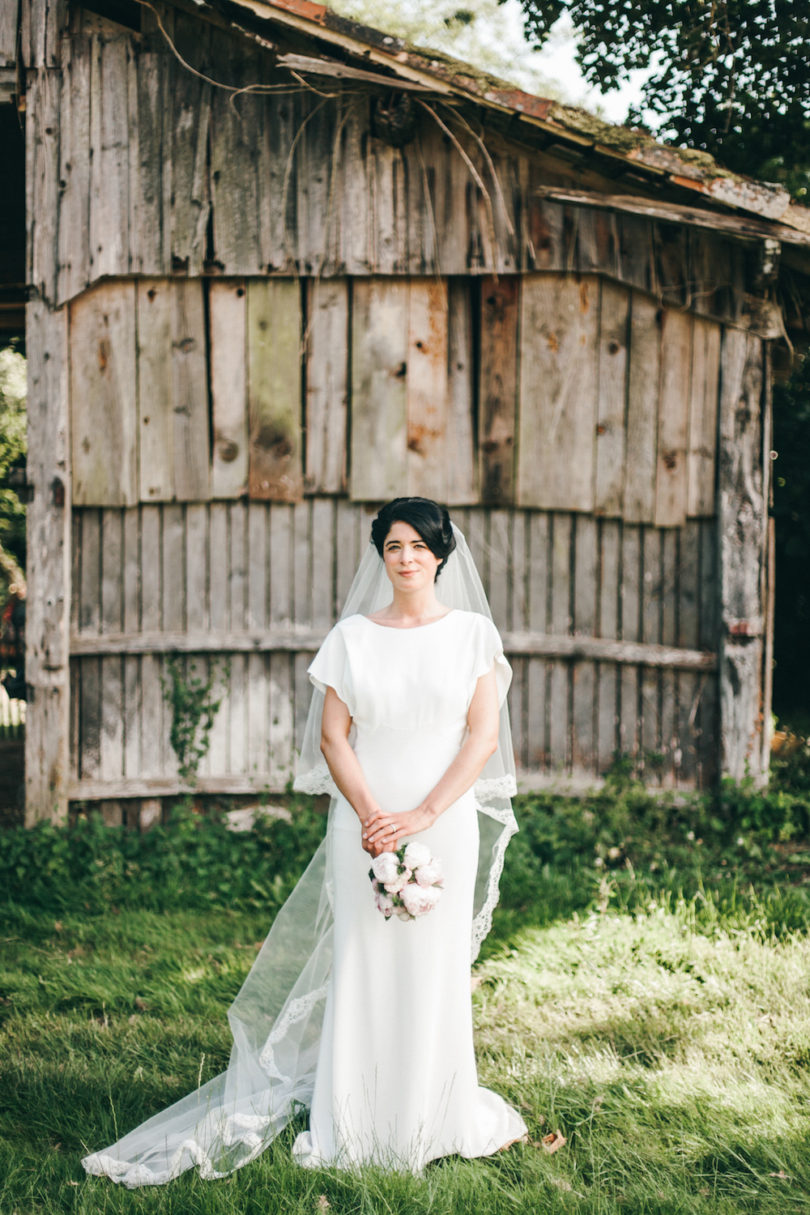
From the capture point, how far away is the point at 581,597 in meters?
6.27

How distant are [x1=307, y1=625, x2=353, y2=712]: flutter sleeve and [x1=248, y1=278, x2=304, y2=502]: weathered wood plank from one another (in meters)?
3.00

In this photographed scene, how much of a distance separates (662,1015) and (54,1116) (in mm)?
2399

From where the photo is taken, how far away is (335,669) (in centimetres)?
329

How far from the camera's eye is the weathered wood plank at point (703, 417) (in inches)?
237

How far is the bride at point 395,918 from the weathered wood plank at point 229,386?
2.98 metres

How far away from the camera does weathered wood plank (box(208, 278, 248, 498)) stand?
19.9ft

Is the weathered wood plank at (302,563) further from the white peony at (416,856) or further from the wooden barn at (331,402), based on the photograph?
the white peony at (416,856)

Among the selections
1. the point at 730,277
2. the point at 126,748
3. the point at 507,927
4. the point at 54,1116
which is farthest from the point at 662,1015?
the point at 730,277

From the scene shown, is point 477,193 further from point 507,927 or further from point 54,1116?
point 54,1116

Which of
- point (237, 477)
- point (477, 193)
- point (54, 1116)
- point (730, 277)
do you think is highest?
point (477, 193)

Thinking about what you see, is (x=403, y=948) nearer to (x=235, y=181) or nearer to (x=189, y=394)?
(x=189, y=394)

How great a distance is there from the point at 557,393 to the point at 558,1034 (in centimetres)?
375

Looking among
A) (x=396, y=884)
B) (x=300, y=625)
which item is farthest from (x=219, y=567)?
(x=396, y=884)

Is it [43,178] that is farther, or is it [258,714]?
[258,714]
